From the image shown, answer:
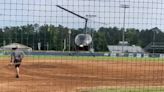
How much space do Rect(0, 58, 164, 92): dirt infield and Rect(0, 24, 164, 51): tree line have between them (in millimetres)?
2943

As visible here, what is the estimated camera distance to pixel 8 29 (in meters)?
11.6

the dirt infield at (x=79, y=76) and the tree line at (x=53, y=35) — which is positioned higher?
the tree line at (x=53, y=35)

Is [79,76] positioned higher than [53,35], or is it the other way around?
[53,35]

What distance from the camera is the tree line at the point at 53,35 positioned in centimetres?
1195

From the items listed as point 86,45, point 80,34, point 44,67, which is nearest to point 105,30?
point 80,34

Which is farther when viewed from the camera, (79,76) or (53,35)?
(79,76)

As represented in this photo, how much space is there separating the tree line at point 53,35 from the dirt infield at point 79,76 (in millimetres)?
2943

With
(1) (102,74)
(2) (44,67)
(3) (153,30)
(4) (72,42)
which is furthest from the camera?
(2) (44,67)

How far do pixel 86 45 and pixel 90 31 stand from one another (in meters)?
0.76

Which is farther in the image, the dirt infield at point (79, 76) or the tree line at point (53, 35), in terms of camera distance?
the dirt infield at point (79, 76)

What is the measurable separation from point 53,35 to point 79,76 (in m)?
12.5

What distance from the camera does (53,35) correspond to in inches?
498

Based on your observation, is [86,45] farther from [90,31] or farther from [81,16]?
[81,16]

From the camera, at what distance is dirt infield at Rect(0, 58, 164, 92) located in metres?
18.4
